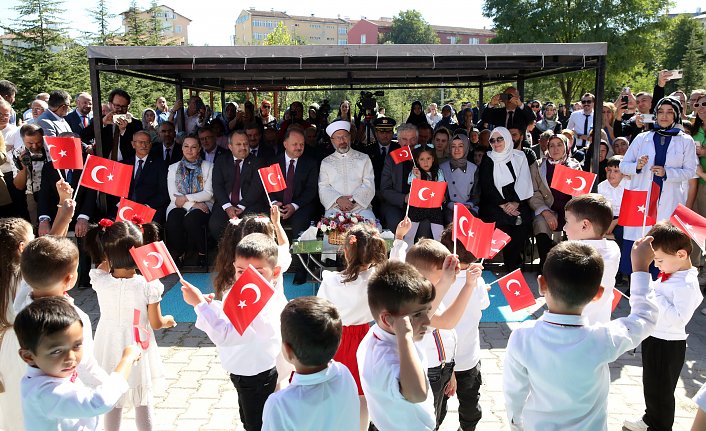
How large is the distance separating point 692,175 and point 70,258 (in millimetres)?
6079

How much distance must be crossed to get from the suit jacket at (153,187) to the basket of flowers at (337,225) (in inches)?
91.5

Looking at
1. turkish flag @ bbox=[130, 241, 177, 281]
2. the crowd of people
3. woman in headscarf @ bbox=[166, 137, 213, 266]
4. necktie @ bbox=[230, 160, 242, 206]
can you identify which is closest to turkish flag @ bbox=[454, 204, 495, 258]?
the crowd of people

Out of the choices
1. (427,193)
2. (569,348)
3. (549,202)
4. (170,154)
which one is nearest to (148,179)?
(170,154)

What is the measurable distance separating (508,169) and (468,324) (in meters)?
4.46

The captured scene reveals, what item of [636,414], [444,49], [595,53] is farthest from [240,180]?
[636,414]

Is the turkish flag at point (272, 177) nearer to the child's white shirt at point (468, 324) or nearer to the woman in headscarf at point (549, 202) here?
the child's white shirt at point (468, 324)

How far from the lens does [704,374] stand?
454cm

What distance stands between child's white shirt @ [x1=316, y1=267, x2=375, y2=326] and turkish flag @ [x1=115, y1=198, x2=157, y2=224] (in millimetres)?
1699

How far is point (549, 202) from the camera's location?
7340 mm

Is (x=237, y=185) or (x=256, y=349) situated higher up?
(x=237, y=185)

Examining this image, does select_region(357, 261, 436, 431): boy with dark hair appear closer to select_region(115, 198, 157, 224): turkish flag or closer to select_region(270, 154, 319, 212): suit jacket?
select_region(115, 198, 157, 224): turkish flag

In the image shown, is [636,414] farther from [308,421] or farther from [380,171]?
[380,171]

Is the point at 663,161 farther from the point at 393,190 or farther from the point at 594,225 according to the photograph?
the point at 594,225

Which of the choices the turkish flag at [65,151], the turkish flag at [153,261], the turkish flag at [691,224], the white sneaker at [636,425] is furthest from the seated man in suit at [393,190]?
the turkish flag at [153,261]
